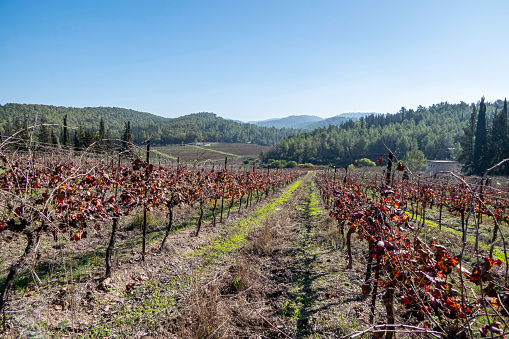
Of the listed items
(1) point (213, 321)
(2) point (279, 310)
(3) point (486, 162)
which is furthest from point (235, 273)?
(3) point (486, 162)

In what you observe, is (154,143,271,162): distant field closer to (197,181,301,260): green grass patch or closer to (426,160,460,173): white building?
(197,181,301,260): green grass patch

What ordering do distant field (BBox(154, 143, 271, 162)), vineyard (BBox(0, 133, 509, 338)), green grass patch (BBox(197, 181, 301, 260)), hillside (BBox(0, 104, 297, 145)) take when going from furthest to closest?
hillside (BBox(0, 104, 297, 145)) < distant field (BBox(154, 143, 271, 162)) < green grass patch (BBox(197, 181, 301, 260)) < vineyard (BBox(0, 133, 509, 338))

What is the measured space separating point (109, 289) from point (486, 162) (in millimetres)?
56934

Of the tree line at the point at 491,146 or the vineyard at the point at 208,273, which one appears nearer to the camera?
the vineyard at the point at 208,273

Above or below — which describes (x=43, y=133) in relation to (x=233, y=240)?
above

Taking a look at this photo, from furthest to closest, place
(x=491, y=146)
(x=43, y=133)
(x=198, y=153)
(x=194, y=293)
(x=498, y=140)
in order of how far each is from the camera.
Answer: (x=491, y=146), (x=498, y=140), (x=43, y=133), (x=198, y=153), (x=194, y=293)

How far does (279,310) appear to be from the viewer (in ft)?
14.9

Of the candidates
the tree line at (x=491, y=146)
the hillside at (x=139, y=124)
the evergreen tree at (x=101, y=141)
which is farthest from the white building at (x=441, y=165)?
the hillside at (x=139, y=124)

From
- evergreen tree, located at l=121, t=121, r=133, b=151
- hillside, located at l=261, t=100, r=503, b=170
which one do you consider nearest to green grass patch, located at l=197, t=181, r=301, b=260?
evergreen tree, located at l=121, t=121, r=133, b=151

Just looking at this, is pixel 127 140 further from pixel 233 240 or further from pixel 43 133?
pixel 43 133

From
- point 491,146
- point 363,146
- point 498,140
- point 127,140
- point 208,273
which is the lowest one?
point 208,273

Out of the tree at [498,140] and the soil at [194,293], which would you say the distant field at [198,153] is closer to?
the soil at [194,293]

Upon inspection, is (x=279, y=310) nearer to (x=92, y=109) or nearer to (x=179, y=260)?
(x=179, y=260)

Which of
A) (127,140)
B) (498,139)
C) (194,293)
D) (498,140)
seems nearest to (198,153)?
(127,140)
